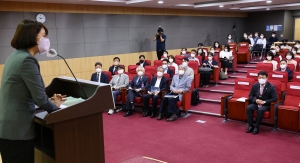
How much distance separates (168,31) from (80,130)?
10.6 meters

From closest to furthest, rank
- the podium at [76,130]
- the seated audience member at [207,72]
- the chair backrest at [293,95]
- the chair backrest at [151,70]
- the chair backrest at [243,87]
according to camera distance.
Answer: the podium at [76,130], the chair backrest at [293,95], the chair backrest at [243,87], the chair backrest at [151,70], the seated audience member at [207,72]

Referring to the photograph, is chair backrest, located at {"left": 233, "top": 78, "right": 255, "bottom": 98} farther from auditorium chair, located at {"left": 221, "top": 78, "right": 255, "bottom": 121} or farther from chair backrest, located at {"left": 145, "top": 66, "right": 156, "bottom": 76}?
chair backrest, located at {"left": 145, "top": 66, "right": 156, "bottom": 76}

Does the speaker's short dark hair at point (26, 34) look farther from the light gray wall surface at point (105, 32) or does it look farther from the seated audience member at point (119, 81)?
the light gray wall surface at point (105, 32)

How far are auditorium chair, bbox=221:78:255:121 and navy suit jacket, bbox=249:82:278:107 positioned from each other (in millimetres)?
159

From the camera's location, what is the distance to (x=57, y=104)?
1.92 meters

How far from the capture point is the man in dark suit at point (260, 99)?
5082 mm

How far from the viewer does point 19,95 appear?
1.68m

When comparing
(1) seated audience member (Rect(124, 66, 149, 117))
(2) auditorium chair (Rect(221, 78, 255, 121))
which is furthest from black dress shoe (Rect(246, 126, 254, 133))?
(1) seated audience member (Rect(124, 66, 149, 117))

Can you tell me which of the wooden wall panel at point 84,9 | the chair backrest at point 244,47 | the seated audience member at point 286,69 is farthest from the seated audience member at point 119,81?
the chair backrest at point 244,47

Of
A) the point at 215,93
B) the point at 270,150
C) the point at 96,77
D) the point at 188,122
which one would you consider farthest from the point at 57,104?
the point at 215,93

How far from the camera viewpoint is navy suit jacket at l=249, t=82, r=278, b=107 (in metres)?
5.13

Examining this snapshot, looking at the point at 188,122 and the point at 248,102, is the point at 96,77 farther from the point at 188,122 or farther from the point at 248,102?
the point at 248,102

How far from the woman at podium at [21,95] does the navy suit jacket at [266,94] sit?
435 centimetres

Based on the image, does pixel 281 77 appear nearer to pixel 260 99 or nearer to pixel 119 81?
pixel 260 99
